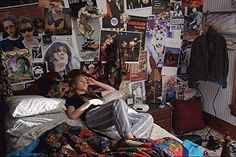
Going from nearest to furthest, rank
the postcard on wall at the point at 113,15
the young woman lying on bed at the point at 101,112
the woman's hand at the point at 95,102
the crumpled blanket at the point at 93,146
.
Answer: the crumpled blanket at the point at 93,146, the young woman lying on bed at the point at 101,112, the woman's hand at the point at 95,102, the postcard on wall at the point at 113,15

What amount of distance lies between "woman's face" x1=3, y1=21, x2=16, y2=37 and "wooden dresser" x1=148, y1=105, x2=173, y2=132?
5.36 ft

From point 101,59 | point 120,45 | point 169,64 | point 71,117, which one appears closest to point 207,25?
point 169,64

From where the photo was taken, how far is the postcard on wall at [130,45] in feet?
10.2

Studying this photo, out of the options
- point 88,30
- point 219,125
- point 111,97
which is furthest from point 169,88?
point 88,30

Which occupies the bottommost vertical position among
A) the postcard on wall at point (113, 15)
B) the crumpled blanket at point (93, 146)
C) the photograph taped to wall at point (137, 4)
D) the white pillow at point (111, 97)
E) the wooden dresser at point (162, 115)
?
the wooden dresser at point (162, 115)

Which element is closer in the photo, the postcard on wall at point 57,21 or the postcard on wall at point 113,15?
the postcard on wall at point 57,21

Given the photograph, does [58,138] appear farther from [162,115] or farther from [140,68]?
[140,68]

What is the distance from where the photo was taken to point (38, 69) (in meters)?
2.79

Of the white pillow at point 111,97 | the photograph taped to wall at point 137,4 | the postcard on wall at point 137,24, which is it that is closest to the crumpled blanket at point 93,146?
the white pillow at point 111,97

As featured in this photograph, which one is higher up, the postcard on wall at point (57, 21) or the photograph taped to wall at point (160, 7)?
the photograph taped to wall at point (160, 7)

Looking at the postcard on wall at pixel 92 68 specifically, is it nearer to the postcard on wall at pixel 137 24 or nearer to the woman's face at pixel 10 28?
the postcard on wall at pixel 137 24

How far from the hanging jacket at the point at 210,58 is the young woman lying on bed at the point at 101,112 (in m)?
1.09

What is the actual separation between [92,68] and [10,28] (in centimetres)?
93

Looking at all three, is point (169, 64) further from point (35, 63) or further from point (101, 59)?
point (35, 63)
